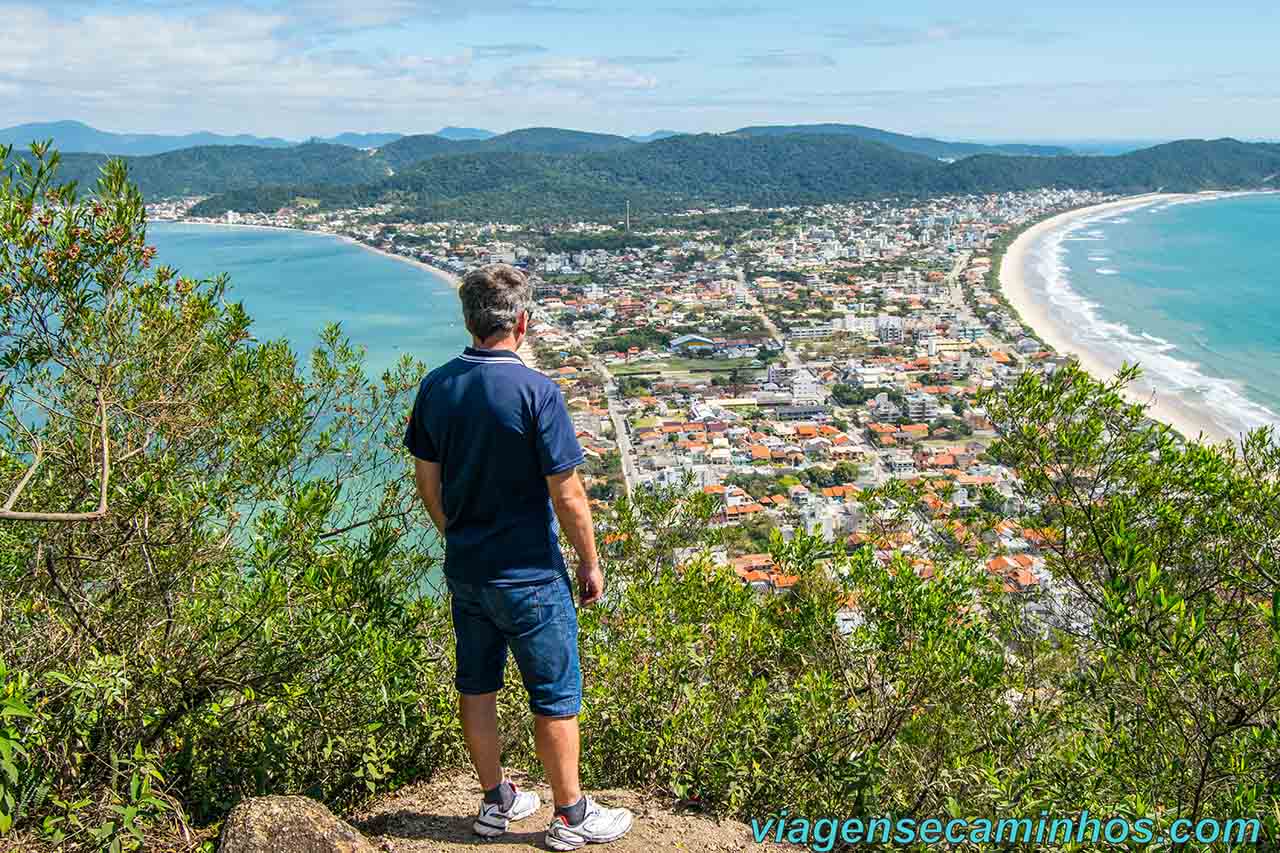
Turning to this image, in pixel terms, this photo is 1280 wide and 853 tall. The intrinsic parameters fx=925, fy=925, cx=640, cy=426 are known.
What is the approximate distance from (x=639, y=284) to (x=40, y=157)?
46.2m

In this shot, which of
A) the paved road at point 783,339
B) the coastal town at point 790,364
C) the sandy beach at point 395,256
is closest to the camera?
the coastal town at point 790,364

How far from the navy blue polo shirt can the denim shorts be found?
42 millimetres

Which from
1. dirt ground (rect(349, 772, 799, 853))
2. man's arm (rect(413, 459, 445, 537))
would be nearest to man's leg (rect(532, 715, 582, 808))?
dirt ground (rect(349, 772, 799, 853))

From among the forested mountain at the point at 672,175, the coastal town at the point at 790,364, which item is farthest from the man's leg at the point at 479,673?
the forested mountain at the point at 672,175

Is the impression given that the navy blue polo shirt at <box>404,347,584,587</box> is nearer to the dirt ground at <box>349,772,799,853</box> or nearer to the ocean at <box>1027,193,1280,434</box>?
the dirt ground at <box>349,772,799,853</box>

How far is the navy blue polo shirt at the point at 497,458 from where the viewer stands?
231 cm

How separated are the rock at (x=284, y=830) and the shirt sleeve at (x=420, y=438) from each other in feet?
3.11

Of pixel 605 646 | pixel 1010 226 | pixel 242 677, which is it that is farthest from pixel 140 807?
pixel 1010 226

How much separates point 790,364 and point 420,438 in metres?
30.9

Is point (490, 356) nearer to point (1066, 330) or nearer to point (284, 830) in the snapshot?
point (284, 830)

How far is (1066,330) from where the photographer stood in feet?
104

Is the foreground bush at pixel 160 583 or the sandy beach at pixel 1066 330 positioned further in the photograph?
the sandy beach at pixel 1066 330

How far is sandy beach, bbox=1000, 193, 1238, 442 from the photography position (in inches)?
764

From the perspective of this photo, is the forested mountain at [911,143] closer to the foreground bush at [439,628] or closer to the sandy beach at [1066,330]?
the sandy beach at [1066,330]
